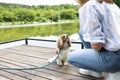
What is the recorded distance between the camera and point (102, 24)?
1.31m

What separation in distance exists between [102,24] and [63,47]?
130 cm

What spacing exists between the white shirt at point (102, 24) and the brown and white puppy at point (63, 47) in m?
1.17

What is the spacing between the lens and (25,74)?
2.33 meters

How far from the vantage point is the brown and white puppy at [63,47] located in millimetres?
2514

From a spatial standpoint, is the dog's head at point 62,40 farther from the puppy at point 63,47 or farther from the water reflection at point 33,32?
the water reflection at point 33,32

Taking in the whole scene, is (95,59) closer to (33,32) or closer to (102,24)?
(102,24)

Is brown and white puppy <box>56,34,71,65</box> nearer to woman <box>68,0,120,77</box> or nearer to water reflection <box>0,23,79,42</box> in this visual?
woman <box>68,0,120,77</box>

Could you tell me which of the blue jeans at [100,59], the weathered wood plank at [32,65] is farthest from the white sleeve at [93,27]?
the weathered wood plank at [32,65]

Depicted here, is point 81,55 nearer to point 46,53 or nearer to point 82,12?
point 82,12

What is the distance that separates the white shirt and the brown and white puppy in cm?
117

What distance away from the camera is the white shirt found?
127cm

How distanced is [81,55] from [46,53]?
6.44 feet

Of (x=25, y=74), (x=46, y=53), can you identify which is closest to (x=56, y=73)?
(x=25, y=74)

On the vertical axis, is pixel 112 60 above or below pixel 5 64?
above
